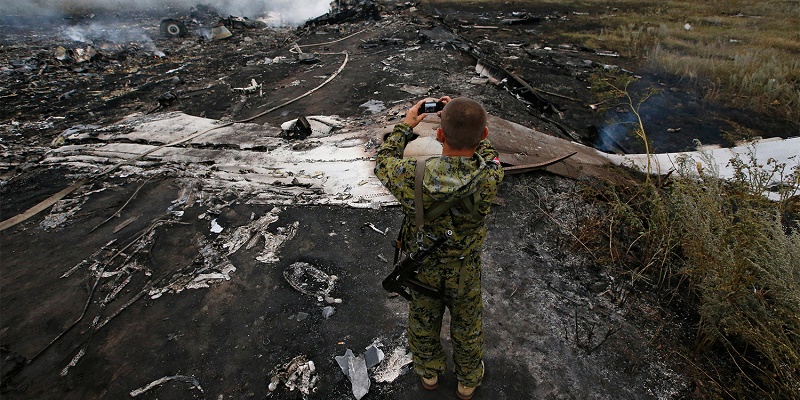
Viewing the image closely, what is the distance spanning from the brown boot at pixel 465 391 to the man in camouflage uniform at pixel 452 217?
1cm

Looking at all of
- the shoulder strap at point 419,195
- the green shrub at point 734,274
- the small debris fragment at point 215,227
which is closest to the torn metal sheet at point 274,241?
the small debris fragment at point 215,227

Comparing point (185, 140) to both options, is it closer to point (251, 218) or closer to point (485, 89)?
point (251, 218)

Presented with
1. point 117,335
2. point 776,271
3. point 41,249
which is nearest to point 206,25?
point 41,249

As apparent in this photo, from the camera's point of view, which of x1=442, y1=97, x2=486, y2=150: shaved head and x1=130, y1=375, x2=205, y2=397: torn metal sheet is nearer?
x1=442, y1=97, x2=486, y2=150: shaved head

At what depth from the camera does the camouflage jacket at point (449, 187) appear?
5.50ft

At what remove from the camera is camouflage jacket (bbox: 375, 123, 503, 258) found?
5.50ft

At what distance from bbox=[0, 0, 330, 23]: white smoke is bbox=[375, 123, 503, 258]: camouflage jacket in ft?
61.7

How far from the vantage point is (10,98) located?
828 centimetres

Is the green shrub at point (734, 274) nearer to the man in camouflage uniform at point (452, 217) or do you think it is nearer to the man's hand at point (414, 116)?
the man in camouflage uniform at point (452, 217)

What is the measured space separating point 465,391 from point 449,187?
1342 millimetres

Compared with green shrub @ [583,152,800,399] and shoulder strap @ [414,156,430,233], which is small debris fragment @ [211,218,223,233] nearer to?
shoulder strap @ [414,156,430,233]

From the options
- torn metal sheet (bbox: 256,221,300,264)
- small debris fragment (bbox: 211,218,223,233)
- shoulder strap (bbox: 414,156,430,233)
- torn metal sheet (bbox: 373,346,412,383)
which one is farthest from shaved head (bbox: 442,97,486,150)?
small debris fragment (bbox: 211,218,223,233)

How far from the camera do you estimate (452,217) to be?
1812 millimetres

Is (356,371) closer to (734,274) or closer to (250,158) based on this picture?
(734,274)
